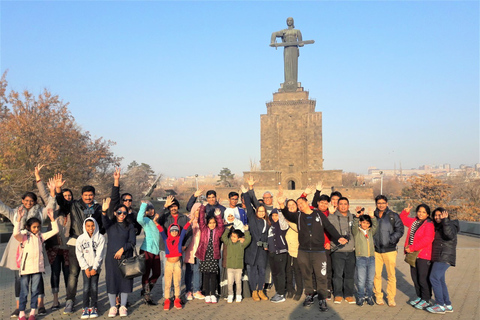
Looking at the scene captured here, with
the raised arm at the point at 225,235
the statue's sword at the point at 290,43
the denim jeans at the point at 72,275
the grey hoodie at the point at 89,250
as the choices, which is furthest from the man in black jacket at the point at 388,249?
the statue's sword at the point at 290,43

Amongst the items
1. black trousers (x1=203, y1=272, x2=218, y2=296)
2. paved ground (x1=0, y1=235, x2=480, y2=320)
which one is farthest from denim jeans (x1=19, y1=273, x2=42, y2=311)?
black trousers (x1=203, y1=272, x2=218, y2=296)

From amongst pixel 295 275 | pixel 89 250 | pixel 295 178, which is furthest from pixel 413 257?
pixel 295 178

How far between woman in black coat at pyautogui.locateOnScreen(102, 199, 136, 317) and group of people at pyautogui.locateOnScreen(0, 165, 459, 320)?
0.02 meters

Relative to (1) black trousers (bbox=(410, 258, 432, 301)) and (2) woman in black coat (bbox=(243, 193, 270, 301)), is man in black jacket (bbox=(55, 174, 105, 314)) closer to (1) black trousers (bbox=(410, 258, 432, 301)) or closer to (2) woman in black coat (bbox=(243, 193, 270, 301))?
(2) woman in black coat (bbox=(243, 193, 270, 301))

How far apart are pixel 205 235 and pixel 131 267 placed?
143 centimetres

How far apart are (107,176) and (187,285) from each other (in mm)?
25314

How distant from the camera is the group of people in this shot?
6129 millimetres

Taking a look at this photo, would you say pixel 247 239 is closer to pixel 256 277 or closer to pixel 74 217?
pixel 256 277

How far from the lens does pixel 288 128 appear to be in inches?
1720

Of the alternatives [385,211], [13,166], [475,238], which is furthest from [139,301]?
[13,166]

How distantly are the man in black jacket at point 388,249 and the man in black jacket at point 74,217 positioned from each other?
4.72 meters

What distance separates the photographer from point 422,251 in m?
6.49

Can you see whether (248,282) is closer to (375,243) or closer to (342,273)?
(342,273)

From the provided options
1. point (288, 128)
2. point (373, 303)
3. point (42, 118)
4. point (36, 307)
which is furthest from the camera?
point (288, 128)
